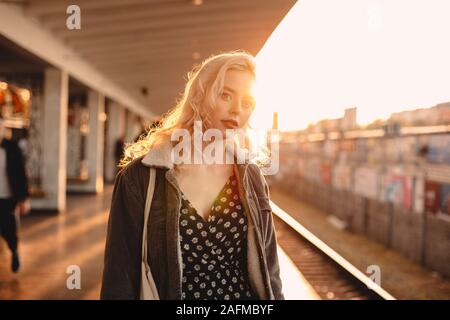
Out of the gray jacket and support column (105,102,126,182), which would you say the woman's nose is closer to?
the gray jacket

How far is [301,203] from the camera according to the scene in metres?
18.8

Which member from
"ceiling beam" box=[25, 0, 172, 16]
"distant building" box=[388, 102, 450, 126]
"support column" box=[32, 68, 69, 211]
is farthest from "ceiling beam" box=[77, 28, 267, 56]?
"distant building" box=[388, 102, 450, 126]

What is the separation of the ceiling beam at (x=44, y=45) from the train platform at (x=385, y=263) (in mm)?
6700

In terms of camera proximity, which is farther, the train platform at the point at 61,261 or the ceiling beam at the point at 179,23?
the ceiling beam at the point at 179,23

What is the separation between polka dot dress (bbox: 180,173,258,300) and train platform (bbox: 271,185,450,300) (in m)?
5.53

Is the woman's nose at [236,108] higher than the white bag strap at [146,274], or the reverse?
the woman's nose at [236,108]

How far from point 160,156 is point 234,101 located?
32cm

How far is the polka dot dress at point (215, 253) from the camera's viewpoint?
1798 millimetres

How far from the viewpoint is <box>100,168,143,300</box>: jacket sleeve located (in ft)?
5.64

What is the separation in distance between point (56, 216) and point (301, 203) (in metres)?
9.40

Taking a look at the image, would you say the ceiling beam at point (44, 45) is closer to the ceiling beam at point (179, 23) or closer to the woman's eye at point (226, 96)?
the ceiling beam at point (179, 23)

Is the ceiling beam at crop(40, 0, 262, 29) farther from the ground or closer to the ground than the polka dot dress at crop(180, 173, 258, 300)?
farther from the ground

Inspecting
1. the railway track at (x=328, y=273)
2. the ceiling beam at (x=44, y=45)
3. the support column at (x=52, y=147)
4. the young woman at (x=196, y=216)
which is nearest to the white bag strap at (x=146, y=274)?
the young woman at (x=196, y=216)

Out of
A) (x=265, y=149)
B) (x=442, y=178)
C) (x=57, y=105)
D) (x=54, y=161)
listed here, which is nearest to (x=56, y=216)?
(x=54, y=161)
